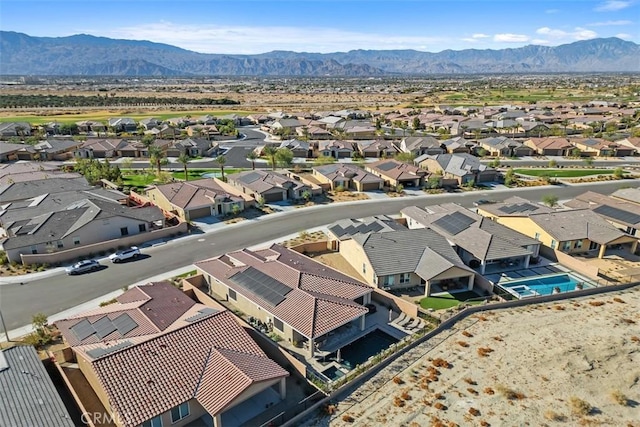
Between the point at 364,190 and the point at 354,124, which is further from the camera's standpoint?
the point at 354,124

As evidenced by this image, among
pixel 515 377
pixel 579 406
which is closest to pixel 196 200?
pixel 515 377

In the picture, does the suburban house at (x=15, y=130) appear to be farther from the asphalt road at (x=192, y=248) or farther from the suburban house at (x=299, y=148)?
the asphalt road at (x=192, y=248)

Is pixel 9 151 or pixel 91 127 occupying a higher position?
pixel 91 127

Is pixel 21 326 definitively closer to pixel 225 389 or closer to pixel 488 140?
pixel 225 389

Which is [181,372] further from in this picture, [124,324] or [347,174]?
[347,174]

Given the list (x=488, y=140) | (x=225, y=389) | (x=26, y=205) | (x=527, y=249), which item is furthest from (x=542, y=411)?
(x=488, y=140)

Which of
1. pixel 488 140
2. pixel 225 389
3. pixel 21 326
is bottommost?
pixel 21 326

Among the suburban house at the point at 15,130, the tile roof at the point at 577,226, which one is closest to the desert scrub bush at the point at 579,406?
the tile roof at the point at 577,226
